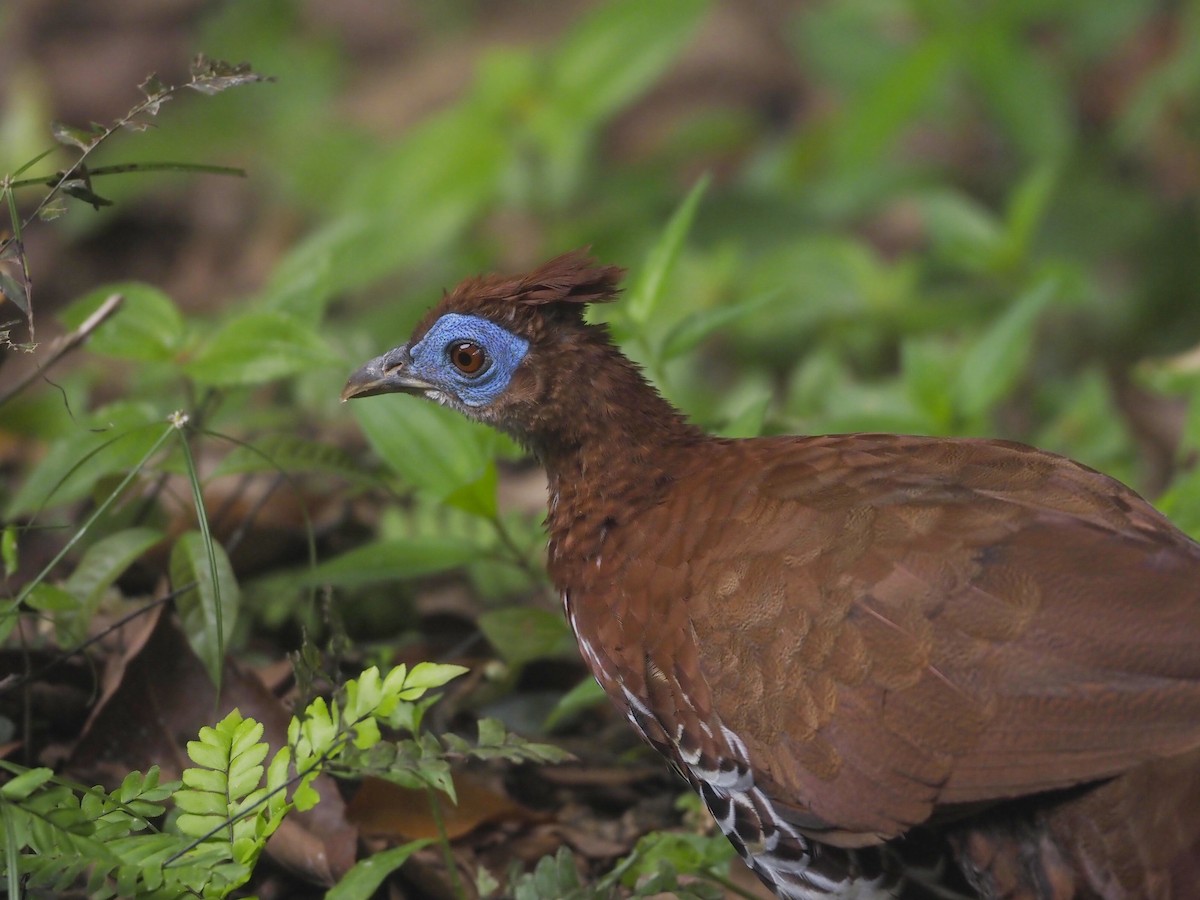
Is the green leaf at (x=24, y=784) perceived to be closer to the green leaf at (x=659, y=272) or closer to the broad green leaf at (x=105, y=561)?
the broad green leaf at (x=105, y=561)

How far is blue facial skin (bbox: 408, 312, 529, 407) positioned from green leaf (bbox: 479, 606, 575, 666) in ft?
1.84

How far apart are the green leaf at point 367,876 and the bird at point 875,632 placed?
53 cm

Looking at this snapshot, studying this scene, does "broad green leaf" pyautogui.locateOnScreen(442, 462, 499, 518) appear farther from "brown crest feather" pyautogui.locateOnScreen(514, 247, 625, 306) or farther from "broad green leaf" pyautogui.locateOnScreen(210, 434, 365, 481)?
"brown crest feather" pyautogui.locateOnScreen(514, 247, 625, 306)

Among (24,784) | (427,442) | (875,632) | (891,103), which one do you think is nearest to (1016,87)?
(891,103)

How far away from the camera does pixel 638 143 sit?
8.03 m

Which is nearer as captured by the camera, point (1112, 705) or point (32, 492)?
point (1112, 705)

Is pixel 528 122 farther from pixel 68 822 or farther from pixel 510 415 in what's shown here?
pixel 68 822

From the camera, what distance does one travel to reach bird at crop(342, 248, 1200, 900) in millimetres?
2283

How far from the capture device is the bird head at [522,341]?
2.83m

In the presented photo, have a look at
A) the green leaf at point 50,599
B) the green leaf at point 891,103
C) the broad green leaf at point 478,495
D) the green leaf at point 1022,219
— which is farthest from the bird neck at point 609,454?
the green leaf at point 891,103

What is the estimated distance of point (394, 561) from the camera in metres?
3.26

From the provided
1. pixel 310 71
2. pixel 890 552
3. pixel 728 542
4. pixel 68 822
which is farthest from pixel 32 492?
pixel 310 71

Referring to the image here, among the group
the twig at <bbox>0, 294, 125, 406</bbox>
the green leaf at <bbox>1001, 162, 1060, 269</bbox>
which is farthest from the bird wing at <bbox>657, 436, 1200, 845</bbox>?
the green leaf at <bbox>1001, 162, 1060, 269</bbox>

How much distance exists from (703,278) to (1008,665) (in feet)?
10.7
